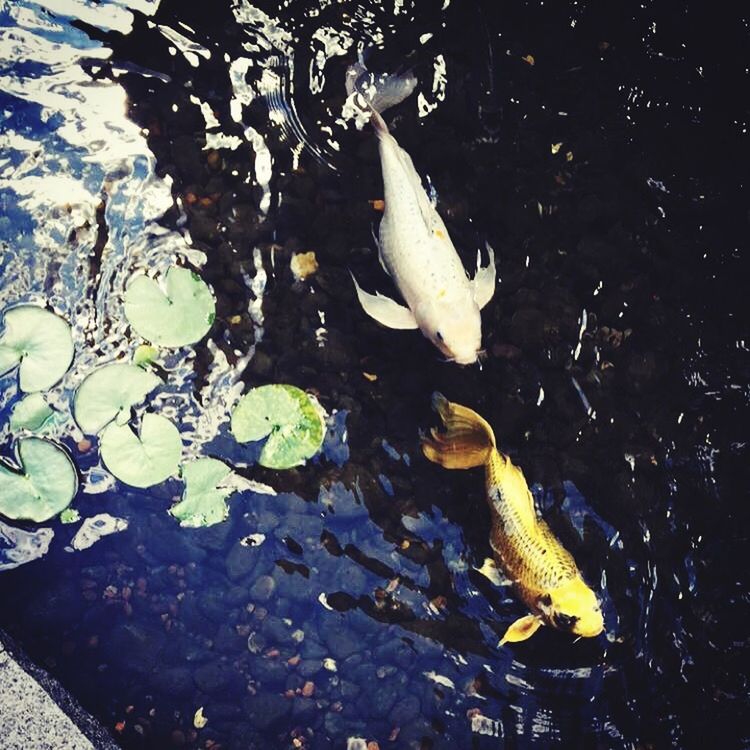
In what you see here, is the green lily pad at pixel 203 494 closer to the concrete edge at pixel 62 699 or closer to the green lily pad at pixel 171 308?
the green lily pad at pixel 171 308

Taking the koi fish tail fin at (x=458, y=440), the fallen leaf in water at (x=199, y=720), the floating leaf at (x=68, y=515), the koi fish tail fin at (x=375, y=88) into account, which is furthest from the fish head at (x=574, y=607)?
the koi fish tail fin at (x=375, y=88)

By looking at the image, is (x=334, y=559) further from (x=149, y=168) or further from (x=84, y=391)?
(x=149, y=168)

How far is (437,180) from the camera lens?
12.1 feet

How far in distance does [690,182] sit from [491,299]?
1.26 metres

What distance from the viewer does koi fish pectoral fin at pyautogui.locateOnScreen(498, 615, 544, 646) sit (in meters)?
3.17

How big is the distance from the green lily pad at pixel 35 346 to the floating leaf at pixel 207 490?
0.77 metres

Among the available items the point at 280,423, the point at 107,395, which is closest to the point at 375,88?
the point at 280,423

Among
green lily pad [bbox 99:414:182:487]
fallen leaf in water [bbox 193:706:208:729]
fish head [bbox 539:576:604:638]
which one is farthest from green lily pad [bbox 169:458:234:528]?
fish head [bbox 539:576:604:638]

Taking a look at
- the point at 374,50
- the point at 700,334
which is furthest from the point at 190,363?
the point at 700,334

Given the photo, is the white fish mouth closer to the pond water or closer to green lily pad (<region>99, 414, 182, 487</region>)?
the pond water

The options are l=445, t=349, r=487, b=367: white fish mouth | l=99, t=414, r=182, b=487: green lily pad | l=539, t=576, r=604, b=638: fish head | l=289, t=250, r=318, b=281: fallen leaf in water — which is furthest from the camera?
l=289, t=250, r=318, b=281: fallen leaf in water

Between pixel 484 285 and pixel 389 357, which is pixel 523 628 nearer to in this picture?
pixel 389 357

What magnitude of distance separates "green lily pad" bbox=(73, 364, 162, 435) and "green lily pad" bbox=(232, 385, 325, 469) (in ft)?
1.66

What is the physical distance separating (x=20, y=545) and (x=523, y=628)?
2.41 metres
